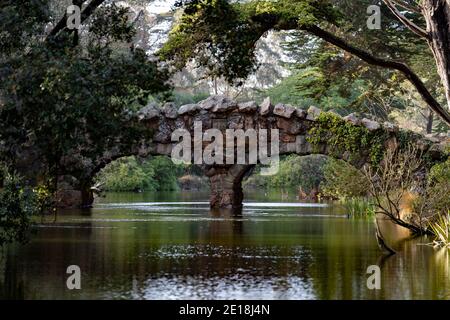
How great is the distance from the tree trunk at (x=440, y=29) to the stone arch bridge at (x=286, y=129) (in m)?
14.7

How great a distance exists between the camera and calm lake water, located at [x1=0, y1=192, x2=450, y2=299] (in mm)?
12156

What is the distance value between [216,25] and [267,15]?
1.08 metres

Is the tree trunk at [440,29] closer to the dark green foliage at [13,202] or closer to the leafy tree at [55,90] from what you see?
the leafy tree at [55,90]

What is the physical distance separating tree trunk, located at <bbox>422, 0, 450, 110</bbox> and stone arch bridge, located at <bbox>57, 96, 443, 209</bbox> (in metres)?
14.7

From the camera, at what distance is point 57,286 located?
12.5m

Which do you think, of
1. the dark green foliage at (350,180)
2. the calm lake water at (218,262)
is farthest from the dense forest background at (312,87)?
the calm lake water at (218,262)

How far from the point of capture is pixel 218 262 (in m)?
15.8

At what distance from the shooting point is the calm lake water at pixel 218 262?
1216cm

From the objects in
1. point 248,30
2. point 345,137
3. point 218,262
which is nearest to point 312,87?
point 345,137

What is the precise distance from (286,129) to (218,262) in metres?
18.0

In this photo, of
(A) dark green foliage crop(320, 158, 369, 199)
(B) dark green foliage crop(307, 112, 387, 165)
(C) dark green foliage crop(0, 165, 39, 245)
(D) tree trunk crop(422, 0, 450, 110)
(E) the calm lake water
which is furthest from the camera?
(B) dark green foliage crop(307, 112, 387, 165)

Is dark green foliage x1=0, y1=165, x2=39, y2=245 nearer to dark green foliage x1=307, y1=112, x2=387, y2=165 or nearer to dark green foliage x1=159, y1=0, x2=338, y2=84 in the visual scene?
dark green foliage x1=159, y1=0, x2=338, y2=84

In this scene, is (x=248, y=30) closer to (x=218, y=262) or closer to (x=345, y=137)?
(x=218, y=262)

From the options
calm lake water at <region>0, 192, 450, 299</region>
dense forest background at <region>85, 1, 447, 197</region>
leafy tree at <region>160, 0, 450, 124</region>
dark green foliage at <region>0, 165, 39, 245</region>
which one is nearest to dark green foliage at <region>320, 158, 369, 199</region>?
dense forest background at <region>85, 1, 447, 197</region>
